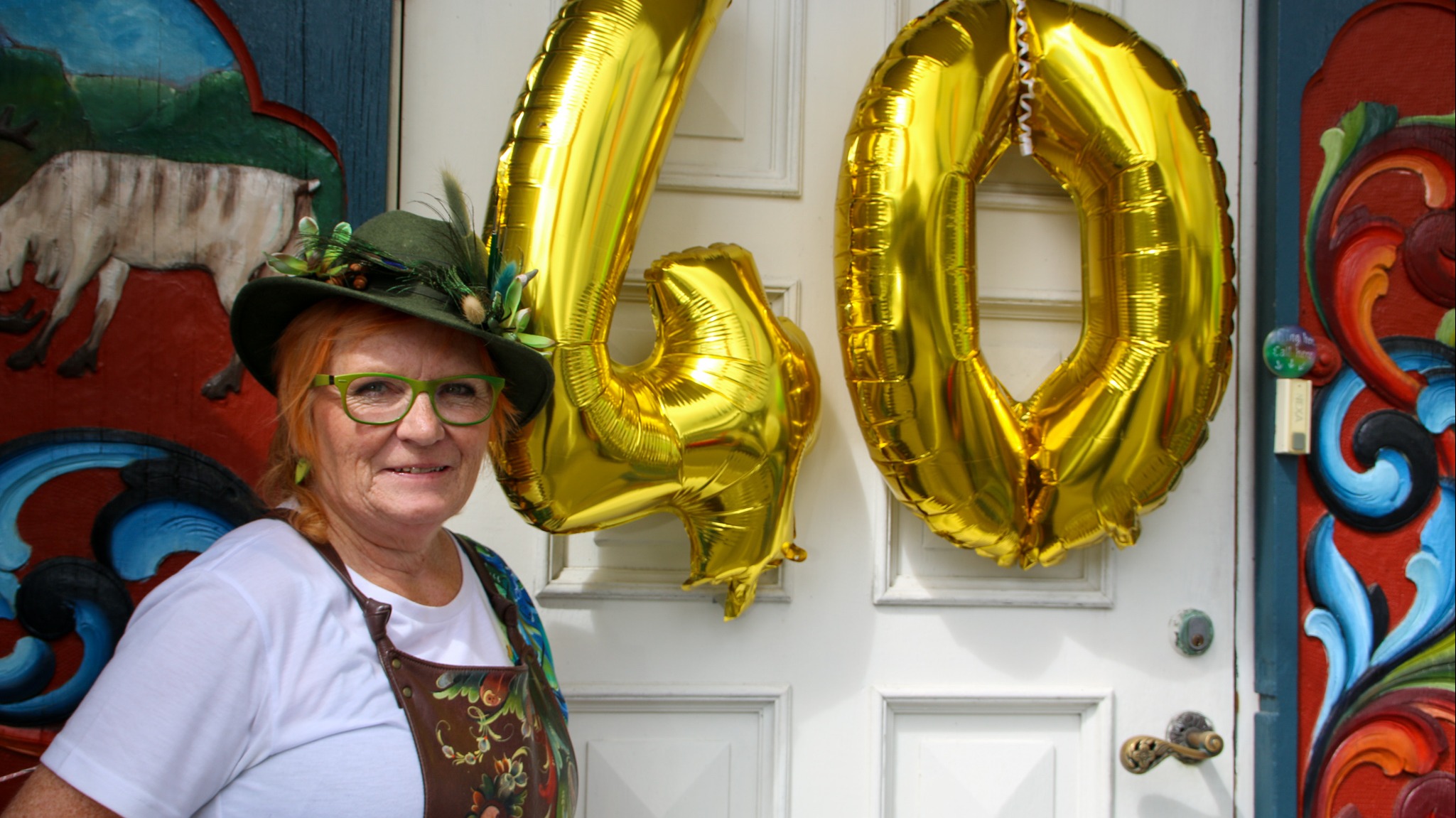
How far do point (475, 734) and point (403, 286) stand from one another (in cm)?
35

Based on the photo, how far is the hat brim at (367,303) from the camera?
77 centimetres

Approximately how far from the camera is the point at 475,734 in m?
0.81

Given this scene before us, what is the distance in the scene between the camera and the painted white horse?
995 mm

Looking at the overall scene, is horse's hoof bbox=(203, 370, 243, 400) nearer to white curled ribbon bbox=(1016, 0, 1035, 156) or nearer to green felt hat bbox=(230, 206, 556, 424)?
green felt hat bbox=(230, 206, 556, 424)

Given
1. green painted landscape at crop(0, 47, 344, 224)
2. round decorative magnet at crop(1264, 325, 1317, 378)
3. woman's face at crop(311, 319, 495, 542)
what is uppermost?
green painted landscape at crop(0, 47, 344, 224)

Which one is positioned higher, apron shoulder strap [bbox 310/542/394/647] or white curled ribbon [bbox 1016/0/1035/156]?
white curled ribbon [bbox 1016/0/1035/156]

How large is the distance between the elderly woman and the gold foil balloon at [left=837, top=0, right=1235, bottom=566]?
38cm

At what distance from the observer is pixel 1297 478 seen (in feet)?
4.00

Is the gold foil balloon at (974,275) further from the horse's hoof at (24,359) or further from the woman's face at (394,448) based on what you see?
the horse's hoof at (24,359)

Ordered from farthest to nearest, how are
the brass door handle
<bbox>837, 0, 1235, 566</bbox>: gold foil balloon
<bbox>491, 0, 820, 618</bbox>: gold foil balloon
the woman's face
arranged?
the brass door handle
<bbox>837, 0, 1235, 566</bbox>: gold foil balloon
<bbox>491, 0, 820, 618</bbox>: gold foil balloon
the woman's face

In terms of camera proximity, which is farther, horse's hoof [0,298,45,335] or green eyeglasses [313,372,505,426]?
horse's hoof [0,298,45,335]

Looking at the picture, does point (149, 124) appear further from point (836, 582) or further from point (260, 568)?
point (836, 582)

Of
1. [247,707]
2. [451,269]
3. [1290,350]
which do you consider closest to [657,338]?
[451,269]

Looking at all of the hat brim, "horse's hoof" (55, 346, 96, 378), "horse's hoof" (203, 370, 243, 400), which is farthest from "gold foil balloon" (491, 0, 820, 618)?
"horse's hoof" (55, 346, 96, 378)
